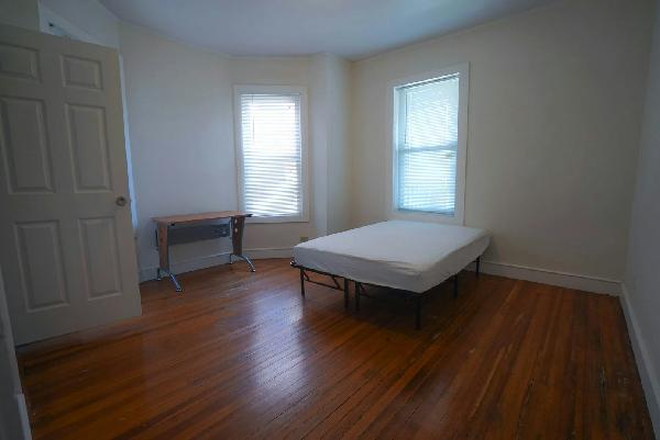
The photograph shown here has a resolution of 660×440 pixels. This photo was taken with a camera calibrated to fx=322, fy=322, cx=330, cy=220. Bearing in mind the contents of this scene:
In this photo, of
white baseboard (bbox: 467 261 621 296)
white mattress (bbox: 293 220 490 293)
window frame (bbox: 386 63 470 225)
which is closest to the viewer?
white mattress (bbox: 293 220 490 293)

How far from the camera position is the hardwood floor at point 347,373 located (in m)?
1.53

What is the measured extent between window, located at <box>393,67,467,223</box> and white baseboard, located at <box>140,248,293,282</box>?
174 cm

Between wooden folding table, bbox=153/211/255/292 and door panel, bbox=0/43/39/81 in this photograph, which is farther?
wooden folding table, bbox=153/211/255/292

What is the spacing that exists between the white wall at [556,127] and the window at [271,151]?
5.83ft

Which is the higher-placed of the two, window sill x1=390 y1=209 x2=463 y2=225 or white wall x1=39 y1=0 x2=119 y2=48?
white wall x1=39 y1=0 x2=119 y2=48

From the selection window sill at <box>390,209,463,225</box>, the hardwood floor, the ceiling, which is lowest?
the hardwood floor

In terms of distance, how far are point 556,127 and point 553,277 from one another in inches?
57.2

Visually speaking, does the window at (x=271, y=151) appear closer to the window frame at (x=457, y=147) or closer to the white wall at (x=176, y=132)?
the white wall at (x=176, y=132)

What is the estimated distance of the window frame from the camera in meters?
3.54

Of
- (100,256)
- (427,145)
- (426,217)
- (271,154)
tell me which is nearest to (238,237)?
(271,154)

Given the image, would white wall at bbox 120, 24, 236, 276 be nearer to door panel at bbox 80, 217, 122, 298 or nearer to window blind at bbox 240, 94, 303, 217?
window blind at bbox 240, 94, 303, 217

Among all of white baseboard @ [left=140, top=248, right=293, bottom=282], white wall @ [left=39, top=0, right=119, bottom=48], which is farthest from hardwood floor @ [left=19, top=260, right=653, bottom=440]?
white wall @ [left=39, top=0, right=119, bottom=48]

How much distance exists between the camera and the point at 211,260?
165 inches

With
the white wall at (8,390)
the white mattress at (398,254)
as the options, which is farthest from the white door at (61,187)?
the white wall at (8,390)
